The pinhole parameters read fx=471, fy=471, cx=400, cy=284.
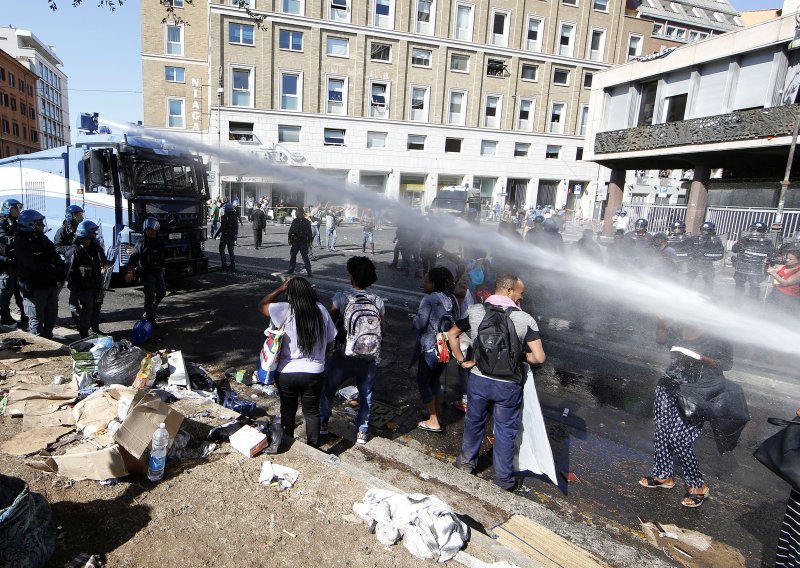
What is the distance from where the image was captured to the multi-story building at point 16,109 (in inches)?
2345

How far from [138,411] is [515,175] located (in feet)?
121

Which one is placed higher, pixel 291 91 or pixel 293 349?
pixel 291 91

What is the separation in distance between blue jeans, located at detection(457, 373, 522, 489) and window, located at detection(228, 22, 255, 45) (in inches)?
1278

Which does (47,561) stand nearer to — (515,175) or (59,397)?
(59,397)

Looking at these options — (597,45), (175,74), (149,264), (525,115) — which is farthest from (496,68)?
(149,264)

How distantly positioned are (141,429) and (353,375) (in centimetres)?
174

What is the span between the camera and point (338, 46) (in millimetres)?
32062

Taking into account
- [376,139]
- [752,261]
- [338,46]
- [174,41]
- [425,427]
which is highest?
[338,46]

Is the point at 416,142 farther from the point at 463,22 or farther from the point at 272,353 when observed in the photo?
the point at 272,353

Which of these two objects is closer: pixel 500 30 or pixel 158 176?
pixel 158 176

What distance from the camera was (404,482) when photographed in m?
3.89

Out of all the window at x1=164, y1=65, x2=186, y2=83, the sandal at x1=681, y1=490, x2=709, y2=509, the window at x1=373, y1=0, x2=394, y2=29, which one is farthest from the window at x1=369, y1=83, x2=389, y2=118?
the sandal at x1=681, y1=490, x2=709, y2=509

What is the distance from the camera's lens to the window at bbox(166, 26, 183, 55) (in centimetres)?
3266

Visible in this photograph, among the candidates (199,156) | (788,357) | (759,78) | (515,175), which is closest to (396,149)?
(515,175)
